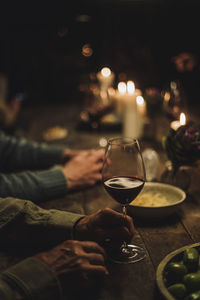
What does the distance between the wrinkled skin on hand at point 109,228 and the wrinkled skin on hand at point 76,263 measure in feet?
0.22

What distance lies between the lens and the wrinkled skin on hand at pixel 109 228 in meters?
0.95

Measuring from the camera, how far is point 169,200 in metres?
1.23

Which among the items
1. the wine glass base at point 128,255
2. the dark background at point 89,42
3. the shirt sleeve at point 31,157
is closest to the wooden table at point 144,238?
the wine glass base at point 128,255

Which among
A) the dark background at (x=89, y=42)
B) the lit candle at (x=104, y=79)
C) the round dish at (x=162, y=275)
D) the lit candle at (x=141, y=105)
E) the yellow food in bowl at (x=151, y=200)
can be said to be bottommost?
the round dish at (x=162, y=275)

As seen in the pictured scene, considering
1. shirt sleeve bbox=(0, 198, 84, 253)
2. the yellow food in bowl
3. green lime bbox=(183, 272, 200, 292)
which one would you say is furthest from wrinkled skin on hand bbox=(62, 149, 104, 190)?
green lime bbox=(183, 272, 200, 292)

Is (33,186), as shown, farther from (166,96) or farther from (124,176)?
(166,96)

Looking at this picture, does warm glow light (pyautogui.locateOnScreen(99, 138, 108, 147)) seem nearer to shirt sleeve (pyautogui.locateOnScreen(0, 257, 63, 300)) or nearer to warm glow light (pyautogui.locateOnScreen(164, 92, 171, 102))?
warm glow light (pyautogui.locateOnScreen(164, 92, 171, 102))

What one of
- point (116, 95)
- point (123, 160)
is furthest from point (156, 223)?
point (116, 95)

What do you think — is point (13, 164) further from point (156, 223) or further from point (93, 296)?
point (93, 296)

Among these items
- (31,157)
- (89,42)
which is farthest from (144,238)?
(89,42)

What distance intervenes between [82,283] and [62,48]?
6028mm

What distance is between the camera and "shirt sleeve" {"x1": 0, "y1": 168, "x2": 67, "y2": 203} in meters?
1.37

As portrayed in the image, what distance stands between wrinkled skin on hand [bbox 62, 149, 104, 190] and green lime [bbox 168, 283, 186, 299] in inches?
31.3

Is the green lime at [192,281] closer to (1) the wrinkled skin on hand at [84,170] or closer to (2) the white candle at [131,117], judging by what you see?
(1) the wrinkled skin on hand at [84,170]
